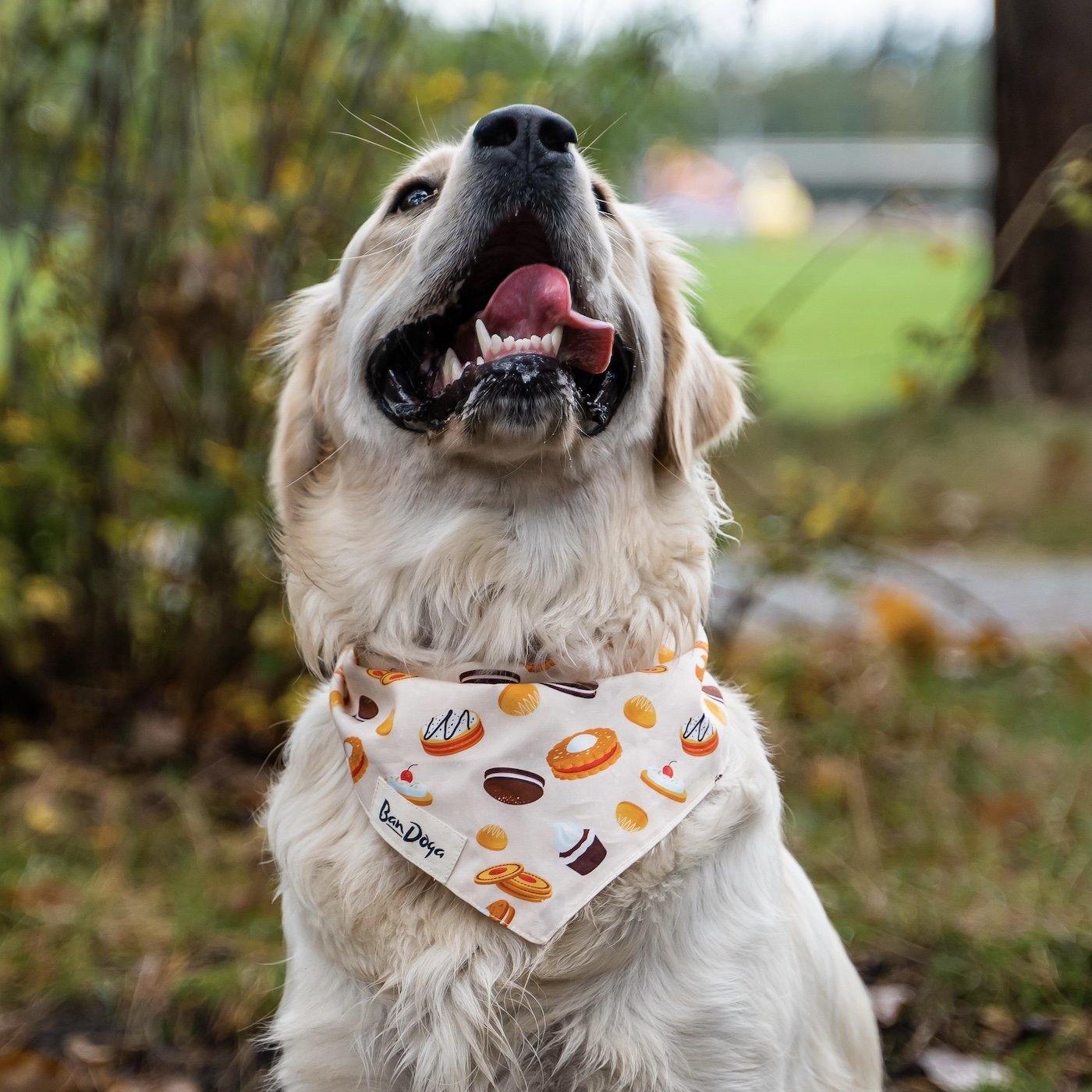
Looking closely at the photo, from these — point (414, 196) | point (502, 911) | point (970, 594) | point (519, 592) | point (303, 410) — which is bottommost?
point (970, 594)

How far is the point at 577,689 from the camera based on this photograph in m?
2.24

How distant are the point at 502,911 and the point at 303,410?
1.14m

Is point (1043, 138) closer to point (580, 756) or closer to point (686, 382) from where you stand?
point (686, 382)

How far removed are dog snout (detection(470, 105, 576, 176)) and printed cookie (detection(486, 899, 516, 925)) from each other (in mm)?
1285

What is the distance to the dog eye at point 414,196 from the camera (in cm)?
248

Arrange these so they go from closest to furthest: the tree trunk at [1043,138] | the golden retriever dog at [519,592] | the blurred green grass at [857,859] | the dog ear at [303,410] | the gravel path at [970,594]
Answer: the golden retriever dog at [519,592]
the dog ear at [303,410]
the blurred green grass at [857,859]
the gravel path at [970,594]
the tree trunk at [1043,138]

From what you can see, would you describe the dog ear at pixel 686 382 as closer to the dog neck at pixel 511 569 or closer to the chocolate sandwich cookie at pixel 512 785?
the dog neck at pixel 511 569

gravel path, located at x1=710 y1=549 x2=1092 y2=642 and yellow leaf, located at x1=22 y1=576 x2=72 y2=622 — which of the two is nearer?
yellow leaf, located at x1=22 y1=576 x2=72 y2=622

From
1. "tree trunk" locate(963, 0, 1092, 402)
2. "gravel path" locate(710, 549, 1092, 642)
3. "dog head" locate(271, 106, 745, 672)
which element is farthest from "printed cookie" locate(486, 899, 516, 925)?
"tree trunk" locate(963, 0, 1092, 402)

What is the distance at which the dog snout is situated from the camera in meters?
2.20

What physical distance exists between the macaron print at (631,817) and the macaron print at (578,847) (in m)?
0.05

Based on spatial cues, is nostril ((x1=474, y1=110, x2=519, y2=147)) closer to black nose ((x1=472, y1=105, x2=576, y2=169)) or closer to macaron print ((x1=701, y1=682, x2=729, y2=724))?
black nose ((x1=472, y1=105, x2=576, y2=169))

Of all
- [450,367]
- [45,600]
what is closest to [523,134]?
[450,367]

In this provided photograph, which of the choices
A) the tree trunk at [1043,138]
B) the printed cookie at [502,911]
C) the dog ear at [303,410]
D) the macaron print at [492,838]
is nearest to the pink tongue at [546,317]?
the dog ear at [303,410]
